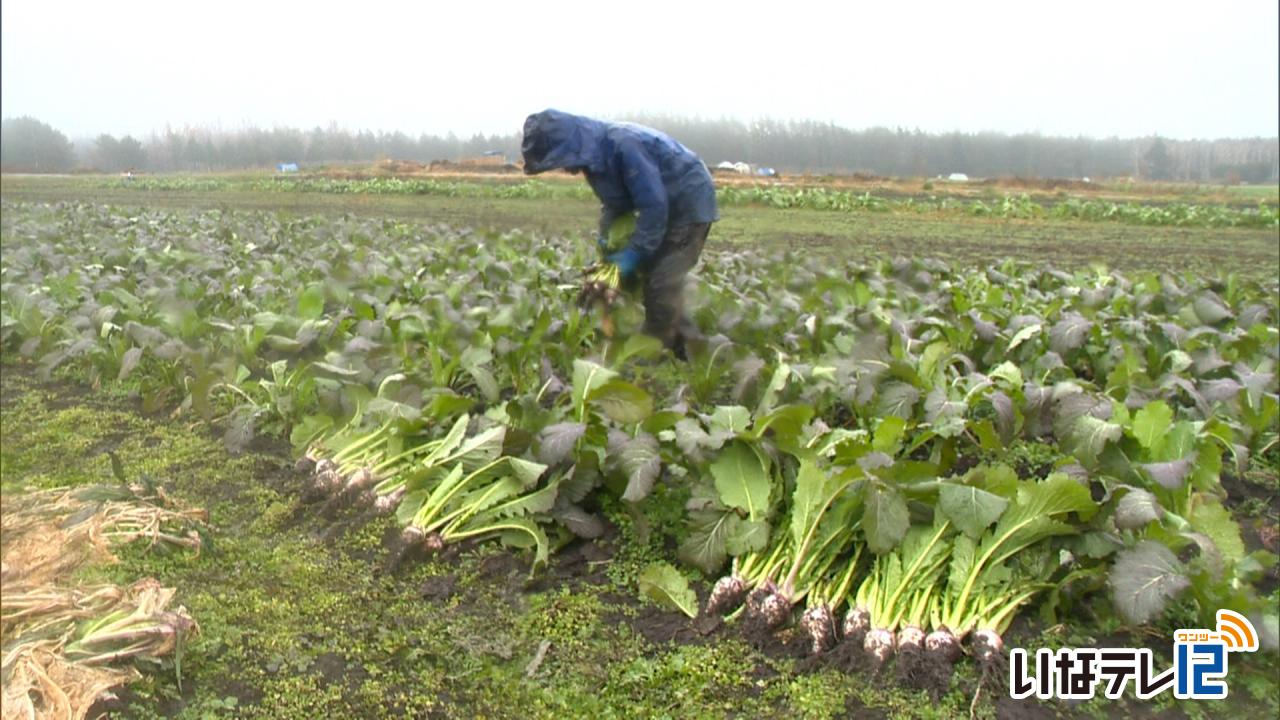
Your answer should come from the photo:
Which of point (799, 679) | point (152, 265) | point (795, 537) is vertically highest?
point (152, 265)

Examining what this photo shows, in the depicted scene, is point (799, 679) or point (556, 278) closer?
point (799, 679)

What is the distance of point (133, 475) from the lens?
144 inches

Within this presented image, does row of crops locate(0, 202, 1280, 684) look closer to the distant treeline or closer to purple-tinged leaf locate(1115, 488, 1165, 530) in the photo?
purple-tinged leaf locate(1115, 488, 1165, 530)

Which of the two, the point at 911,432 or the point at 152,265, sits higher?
the point at 152,265

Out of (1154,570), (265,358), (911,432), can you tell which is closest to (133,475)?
(265,358)

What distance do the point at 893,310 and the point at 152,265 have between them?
5.43 m

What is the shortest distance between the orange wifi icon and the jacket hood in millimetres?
3290

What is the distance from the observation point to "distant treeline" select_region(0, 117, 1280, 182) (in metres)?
1.43

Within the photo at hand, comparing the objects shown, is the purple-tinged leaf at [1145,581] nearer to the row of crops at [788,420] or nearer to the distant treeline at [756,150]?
the row of crops at [788,420]

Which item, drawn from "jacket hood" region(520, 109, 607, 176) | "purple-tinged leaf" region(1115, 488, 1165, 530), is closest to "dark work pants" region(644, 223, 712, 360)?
"jacket hood" region(520, 109, 607, 176)

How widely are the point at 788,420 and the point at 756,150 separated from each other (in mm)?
4025

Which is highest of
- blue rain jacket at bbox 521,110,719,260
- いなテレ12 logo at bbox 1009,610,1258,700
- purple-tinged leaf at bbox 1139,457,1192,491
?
blue rain jacket at bbox 521,110,719,260

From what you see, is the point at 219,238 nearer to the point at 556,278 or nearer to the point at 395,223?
the point at 395,223

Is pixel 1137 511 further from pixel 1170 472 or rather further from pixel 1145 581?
pixel 1170 472
